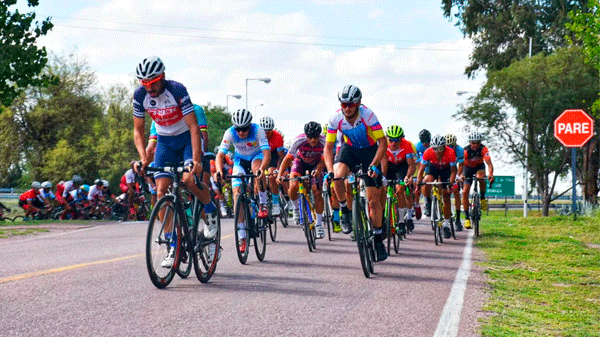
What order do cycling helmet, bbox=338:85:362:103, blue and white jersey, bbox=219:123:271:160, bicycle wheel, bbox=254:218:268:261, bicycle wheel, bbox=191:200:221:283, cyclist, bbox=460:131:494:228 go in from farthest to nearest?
1. cyclist, bbox=460:131:494:228
2. blue and white jersey, bbox=219:123:271:160
3. bicycle wheel, bbox=254:218:268:261
4. cycling helmet, bbox=338:85:362:103
5. bicycle wheel, bbox=191:200:221:283

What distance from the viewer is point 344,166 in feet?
34.1

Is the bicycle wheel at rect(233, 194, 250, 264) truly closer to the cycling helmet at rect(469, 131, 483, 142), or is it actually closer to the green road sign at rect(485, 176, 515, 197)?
the cycling helmet at rect(469, 131, 483, 142)

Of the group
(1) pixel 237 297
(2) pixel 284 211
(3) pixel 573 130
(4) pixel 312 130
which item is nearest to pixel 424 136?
(2) pixel 284 211

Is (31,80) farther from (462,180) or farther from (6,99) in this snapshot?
(462,180)

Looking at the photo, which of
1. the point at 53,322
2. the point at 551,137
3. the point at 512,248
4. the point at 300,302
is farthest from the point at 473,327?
the point at 551,137

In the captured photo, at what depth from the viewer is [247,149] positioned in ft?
40.2

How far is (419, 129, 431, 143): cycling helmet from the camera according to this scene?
54.3ft

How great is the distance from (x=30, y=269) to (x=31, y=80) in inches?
664

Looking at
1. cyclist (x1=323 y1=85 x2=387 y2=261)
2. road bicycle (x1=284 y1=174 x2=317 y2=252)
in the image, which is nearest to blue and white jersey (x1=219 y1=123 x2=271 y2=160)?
road bicycle (x1=284 y1=174 x2=317 y2=252)

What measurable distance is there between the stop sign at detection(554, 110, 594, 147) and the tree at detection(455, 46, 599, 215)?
10668 millimetres

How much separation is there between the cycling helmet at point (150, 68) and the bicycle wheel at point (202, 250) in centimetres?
146

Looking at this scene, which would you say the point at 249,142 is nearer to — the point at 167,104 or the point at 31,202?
the point at 167,104

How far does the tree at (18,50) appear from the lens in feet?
79.7

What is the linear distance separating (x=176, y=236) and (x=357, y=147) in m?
3.22
